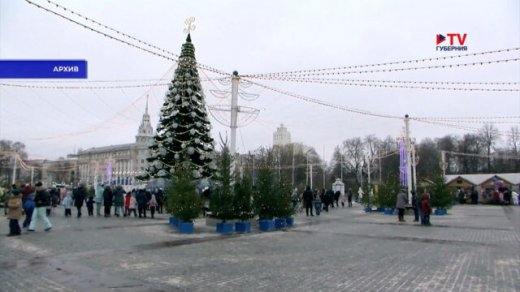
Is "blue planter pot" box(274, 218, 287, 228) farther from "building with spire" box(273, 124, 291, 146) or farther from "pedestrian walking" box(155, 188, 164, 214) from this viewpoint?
"building with spire" box(273, 124, 291, 146)

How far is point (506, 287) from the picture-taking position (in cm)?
645

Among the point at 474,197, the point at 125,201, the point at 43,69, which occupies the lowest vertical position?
the point at 474,197

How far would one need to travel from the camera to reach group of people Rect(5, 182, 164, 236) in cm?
1198

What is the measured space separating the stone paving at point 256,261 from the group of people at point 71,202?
2.36 ft

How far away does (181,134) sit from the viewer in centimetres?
2512

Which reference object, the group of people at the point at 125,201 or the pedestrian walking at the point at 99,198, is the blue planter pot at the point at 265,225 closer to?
the group of people at the point at 125,201

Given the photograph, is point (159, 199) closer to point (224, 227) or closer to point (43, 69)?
point (224, 227)

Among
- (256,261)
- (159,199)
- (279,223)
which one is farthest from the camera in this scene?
(159,199)


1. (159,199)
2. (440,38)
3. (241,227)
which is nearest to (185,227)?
(241,227)

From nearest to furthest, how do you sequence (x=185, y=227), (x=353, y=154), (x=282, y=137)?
1. (x=185, y=227)
2. (x=282, y=137)
3. (x=353, y=154)

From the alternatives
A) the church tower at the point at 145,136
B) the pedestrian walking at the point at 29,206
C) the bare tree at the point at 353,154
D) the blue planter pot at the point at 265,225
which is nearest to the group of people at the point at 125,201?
the church tower at the point at 145,136

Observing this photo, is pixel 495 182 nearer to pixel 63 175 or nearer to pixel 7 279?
pixel 7 279

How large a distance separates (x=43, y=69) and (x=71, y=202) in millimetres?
15823

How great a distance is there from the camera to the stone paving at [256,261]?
6.51 metres
